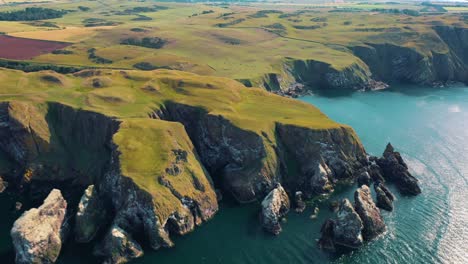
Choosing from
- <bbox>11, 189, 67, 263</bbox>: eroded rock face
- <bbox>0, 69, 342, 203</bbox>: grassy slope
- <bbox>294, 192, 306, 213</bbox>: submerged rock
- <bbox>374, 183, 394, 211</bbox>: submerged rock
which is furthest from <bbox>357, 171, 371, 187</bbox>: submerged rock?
<bbox>11, 189, 67, 263</bbox>: eroded rock face

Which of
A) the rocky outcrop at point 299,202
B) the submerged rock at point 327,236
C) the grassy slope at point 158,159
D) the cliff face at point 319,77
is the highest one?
the grassy slope at point 158,159

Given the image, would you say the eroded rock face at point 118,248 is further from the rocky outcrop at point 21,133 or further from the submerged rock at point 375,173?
the submerged rock at point 375,173

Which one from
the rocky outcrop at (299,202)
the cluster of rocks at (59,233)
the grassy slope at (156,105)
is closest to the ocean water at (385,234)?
the rocky outcrop at (299,202)

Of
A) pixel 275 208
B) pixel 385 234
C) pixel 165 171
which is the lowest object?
pixel 385 234

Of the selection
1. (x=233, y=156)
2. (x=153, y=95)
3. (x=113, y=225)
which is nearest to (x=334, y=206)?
(x=233, y=156)

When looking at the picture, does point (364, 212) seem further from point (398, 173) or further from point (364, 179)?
point (398, 173)

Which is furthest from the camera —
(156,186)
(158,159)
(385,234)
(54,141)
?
(54,141)

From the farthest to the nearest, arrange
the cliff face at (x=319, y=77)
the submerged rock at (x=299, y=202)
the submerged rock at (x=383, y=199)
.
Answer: the cliff face at (x=319, y=77)
the submerged rock at (x=383, y=199)
the submerged rock at (x=299, y=202)

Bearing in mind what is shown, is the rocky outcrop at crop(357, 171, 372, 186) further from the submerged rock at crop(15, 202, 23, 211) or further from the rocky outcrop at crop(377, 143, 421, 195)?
the submerged rock at crop(15, 202, 23, 211)
